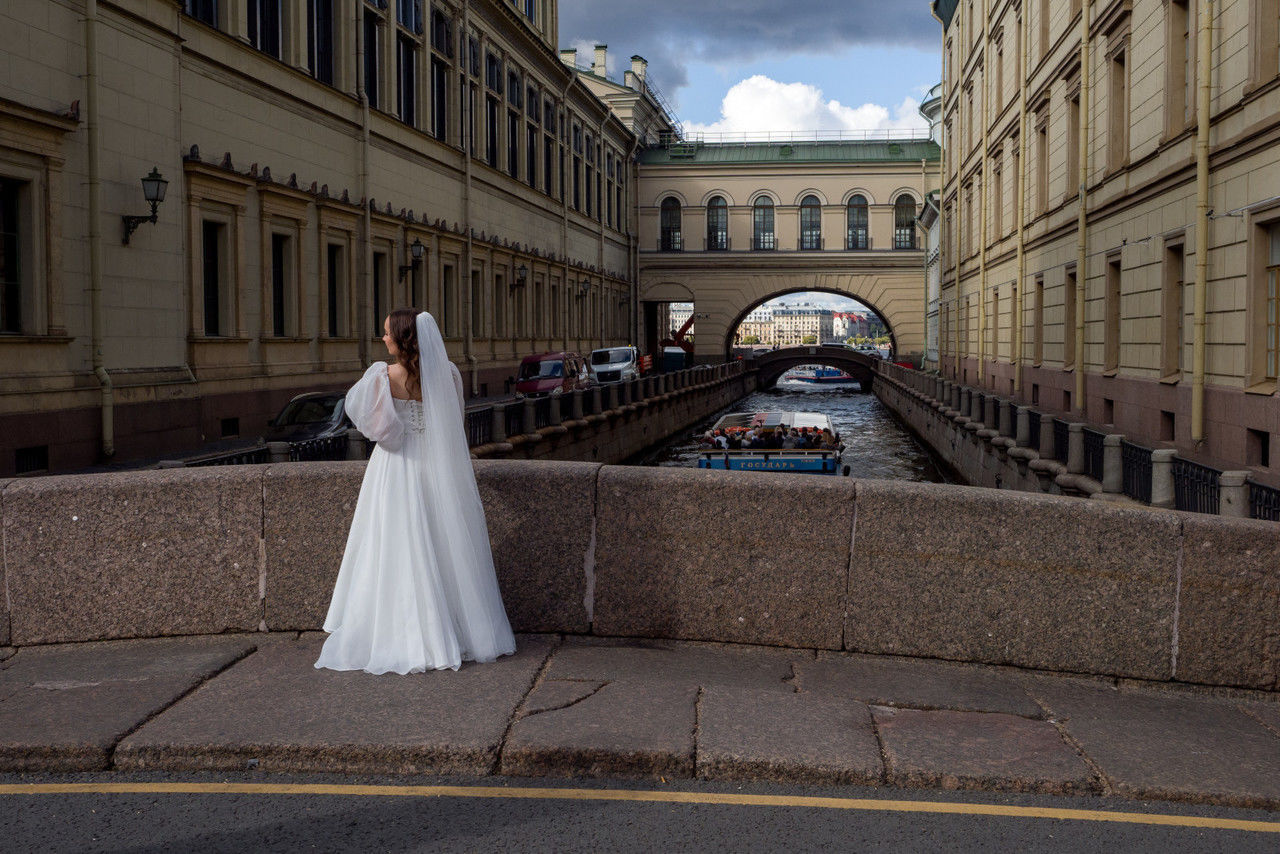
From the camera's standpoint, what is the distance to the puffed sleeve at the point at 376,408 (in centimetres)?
566

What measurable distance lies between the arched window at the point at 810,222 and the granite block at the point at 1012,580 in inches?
2534

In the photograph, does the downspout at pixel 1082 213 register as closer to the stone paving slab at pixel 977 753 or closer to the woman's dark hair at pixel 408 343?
the stone paving slab at pixel 977 753

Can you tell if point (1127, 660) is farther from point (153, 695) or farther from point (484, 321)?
point (484, 321)

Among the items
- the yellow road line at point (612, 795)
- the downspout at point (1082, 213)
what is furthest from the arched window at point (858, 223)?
the yellow road line at point (612, 795)

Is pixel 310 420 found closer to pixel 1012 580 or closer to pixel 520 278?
pixel 1012 580

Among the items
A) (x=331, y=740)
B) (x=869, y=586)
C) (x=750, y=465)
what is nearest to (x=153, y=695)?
(x=331, y=740)

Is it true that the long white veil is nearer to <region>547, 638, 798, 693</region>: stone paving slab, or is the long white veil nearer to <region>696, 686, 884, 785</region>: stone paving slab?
<region>547, 638, 798, 693</region>: stone paving slab

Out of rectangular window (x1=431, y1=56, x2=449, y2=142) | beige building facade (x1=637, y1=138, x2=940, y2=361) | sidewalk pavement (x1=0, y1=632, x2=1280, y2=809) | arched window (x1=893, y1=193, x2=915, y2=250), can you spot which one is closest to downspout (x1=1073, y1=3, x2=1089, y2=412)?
sidewalk pavement (x1=0, y1=632, x2=1280, y2=809)

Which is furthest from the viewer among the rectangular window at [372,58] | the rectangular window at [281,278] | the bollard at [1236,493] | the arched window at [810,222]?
the arched window at [810,222]

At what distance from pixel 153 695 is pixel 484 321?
33.8 meters

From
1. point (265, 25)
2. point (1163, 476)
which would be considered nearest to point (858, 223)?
point (265, 25)

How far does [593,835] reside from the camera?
4.18m

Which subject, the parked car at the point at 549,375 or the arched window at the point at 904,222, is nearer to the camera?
the parked car at the point at 549,375

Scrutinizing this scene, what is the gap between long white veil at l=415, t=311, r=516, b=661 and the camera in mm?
5781
